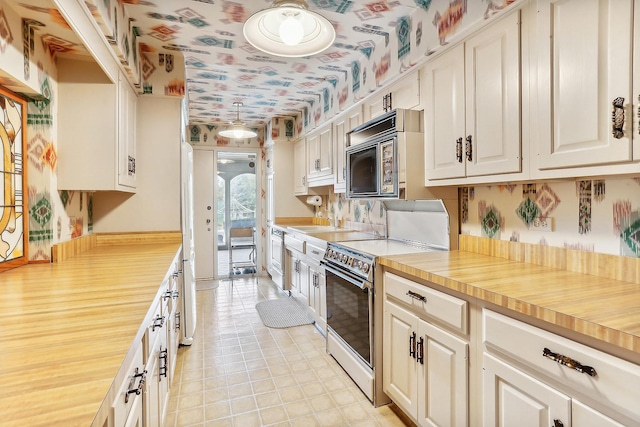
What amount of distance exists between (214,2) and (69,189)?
143cm

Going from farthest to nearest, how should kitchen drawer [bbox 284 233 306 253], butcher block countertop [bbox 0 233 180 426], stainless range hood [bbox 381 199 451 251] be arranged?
kitchen drawer [bbox 284 233 306 253] < stainless range hood [bbox 381 199 451 251] < butcher block countertop [bbox 0 233 180 426]

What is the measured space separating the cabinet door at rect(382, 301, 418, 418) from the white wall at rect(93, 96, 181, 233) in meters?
1.91

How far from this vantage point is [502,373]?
124cm

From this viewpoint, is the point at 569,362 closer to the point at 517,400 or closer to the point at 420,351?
the point at 517,400

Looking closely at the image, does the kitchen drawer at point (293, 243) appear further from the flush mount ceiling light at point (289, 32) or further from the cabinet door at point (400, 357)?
the flush mount ceiling light at point (289, 32)

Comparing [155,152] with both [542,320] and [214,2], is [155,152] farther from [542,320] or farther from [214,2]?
[542,320]

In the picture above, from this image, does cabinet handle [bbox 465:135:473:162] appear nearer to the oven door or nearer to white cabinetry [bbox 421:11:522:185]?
white cabinetry [bbox 421:11:522:185]

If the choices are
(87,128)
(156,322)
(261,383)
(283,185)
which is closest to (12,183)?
(87,128)

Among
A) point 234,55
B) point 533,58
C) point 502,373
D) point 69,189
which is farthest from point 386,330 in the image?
point 234,55

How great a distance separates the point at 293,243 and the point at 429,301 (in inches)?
95.1

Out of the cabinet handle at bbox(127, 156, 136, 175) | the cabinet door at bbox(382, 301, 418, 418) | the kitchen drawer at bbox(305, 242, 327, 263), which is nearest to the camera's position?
the cabinet door at bbox(382, 301, 418, 418)

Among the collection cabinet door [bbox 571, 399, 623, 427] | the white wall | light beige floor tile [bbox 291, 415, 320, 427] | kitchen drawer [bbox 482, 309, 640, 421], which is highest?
the white wall

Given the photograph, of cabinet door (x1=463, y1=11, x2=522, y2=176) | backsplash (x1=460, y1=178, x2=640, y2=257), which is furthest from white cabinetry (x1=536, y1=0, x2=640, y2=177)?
backsplash (x1=460, y1=178, x2=640, y2=257)

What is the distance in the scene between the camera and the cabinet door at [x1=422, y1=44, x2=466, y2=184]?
1.84 m
